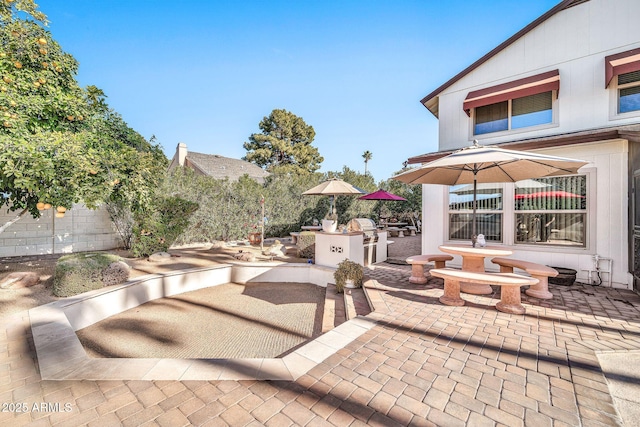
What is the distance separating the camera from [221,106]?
16141mm

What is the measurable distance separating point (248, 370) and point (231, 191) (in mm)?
10510

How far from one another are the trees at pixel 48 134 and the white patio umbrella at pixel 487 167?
5.48 metres

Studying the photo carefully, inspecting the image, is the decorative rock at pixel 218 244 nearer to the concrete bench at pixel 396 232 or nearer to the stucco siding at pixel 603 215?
the concrete bench at pixel 396 232

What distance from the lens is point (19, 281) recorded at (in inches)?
213

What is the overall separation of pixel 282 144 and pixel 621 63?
28008 mm

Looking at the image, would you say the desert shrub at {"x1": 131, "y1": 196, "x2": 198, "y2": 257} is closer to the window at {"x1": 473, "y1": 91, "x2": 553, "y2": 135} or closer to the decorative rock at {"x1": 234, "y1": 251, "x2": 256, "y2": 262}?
the decorative rock at {"x1": 234, "y1": 251, "x2": 256, "y2": 262}

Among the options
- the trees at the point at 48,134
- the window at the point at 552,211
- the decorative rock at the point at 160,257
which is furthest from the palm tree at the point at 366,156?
the trees at the point at 48,134

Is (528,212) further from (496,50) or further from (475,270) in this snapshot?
(496,50)

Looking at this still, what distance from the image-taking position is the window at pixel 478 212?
7016mm

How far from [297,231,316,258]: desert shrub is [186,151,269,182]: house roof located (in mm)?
14178

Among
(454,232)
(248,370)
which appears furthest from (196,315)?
(454,232)

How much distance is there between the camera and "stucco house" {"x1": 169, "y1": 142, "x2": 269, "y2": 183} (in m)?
23.6

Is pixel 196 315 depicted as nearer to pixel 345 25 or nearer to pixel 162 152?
pixel 345 25

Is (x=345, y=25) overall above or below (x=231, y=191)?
above
